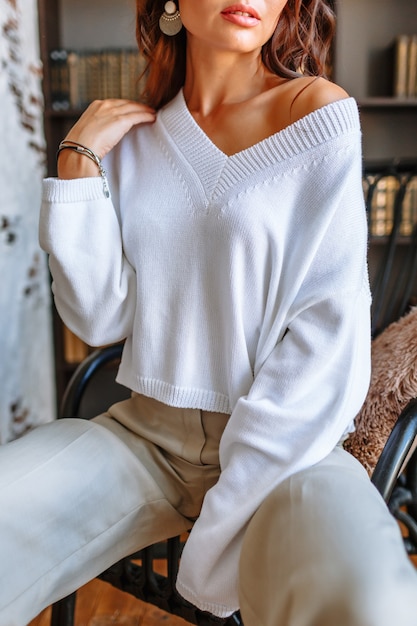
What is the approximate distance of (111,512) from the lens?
3.16 ft

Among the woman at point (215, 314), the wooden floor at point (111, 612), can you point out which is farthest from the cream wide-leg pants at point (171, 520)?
the wooden floor at point (111, 612)

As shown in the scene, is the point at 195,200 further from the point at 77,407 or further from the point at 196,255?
the point at 77,407

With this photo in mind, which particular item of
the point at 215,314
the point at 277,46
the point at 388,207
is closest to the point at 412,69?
the point at 388,207

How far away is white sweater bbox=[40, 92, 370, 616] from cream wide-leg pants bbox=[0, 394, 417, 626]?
2.3 inches

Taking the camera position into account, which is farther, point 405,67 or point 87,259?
point 405,67

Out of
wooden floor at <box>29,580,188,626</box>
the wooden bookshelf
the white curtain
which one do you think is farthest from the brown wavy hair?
the wooden bookshelf

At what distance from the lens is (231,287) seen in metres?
0.94

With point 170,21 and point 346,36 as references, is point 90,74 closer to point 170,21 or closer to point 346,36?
point 346,36

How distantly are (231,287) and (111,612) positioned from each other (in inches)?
44.8

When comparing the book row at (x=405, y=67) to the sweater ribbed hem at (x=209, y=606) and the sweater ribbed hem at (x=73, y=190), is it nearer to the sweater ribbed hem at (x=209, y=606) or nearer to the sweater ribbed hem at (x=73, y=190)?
the sweater ribbed hem at (x=73, y=190)

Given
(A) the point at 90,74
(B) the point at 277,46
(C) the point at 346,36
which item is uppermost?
(C) the point at 346,36

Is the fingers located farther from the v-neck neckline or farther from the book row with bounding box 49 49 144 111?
the book row with bounding box 49 49 144 111

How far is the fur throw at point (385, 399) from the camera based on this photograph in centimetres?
103

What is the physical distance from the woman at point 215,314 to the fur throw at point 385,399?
151mm
